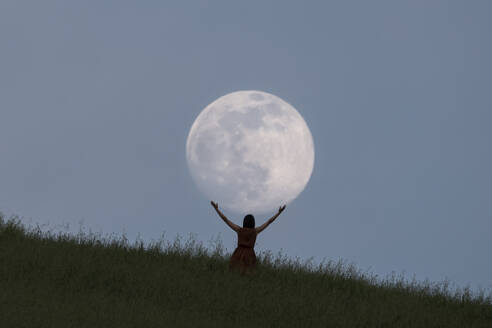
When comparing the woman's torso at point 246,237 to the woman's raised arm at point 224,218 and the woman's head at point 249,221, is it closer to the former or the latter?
the woman's head at point 249,221

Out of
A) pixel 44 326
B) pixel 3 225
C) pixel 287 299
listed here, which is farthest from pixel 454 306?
pixel 3 225

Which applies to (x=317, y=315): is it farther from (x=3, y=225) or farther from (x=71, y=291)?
(x=3, y=225)

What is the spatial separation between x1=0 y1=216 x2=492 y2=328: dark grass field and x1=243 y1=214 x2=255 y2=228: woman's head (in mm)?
1206

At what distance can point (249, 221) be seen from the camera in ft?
52.3

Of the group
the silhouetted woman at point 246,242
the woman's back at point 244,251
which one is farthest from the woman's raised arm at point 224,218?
the woman's back at point 244,251

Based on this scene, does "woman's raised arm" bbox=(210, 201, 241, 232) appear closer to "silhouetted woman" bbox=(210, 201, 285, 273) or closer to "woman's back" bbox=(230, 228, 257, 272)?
"silhouetted woman" bbox=(210, 201, 285, 273)

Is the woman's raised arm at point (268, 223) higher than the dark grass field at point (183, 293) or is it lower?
higher

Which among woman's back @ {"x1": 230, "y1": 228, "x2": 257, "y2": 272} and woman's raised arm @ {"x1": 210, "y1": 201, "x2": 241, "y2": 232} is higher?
woman's raised arm @ {"x1": 210, "y1": 201, "x2": 241, "y2": 232}

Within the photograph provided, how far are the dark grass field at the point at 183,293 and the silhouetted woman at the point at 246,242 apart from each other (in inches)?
13.6

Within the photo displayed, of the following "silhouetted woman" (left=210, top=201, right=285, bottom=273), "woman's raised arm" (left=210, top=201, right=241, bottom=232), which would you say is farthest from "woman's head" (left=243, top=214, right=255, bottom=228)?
"woman's raised arm" (left=210, top=201, right=241, bottom=232)

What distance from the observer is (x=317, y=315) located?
13.1m

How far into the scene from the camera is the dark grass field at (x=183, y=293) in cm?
1145

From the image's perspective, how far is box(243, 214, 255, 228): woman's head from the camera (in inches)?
628

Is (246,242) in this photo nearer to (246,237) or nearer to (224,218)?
(246,237)
